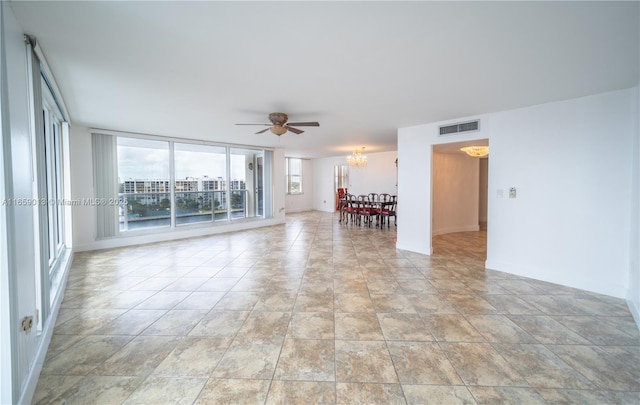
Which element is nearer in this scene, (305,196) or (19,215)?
(19,215)

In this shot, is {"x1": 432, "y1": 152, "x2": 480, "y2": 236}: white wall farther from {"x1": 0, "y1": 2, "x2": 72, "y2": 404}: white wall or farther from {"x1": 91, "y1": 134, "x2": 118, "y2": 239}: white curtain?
{"x1": 91, "y1": 134, "x2": 118, "y2": 239}: white curtain

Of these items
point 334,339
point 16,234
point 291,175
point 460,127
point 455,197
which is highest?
point 460,127

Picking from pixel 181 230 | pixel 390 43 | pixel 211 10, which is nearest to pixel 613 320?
pixel 390 43

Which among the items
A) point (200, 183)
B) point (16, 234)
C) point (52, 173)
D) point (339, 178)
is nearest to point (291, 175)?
point (339, 178)

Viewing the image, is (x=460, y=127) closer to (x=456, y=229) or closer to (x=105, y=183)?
(x=456, y=229)

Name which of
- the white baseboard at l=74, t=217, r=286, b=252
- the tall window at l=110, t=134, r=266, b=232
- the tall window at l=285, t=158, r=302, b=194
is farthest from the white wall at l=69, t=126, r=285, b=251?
the tall window at l=285, t=158, r=302, b=194

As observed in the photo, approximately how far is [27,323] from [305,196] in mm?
10844

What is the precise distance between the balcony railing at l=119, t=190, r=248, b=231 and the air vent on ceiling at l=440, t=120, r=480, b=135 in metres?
5.99

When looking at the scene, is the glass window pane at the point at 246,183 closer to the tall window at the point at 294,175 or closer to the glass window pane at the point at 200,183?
the glass window pane at the point at 200,183

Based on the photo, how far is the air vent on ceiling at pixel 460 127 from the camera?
4383 millimetres

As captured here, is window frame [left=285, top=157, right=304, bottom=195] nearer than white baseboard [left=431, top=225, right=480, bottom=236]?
No

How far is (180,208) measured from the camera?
22.9ft

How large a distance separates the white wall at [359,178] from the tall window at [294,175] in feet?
2.64

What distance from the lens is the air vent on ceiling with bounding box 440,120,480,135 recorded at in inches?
173
